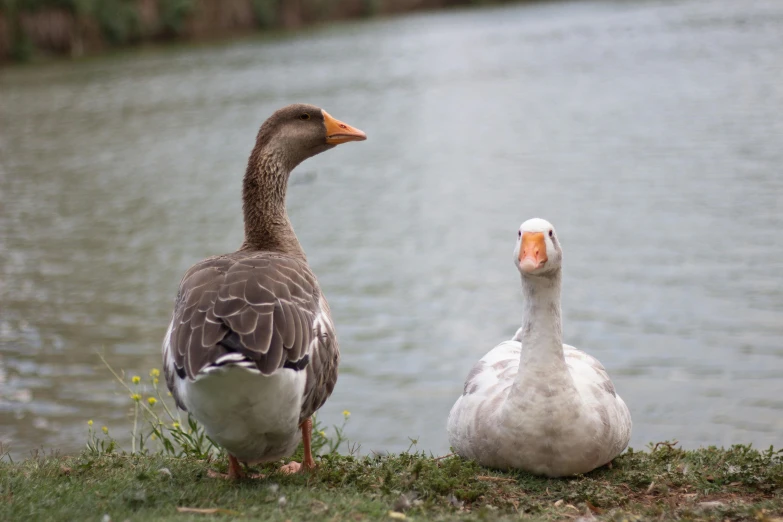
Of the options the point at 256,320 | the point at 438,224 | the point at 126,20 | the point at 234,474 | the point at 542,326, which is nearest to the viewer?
the point at 256,320

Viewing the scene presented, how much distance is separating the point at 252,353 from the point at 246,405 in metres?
0.28

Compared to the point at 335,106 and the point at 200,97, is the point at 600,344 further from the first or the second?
the point at 200,97

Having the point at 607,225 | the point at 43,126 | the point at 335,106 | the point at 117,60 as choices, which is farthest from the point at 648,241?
the point at 117,60

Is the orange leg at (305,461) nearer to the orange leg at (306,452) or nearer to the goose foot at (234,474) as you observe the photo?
the orange leg at (306,452)

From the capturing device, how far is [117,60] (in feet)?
179

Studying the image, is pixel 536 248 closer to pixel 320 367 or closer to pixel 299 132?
pixel 320 367

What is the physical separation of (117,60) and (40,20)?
774cm

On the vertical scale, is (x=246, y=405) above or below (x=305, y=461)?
above

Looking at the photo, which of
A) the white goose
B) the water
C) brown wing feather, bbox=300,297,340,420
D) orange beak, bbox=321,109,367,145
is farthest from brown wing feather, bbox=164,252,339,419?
the water

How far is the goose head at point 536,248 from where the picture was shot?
17.8ft

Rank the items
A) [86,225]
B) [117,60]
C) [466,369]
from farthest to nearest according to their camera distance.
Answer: [117,60]
[86,225]
[466,369]

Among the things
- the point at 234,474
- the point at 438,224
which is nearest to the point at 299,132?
the point at 234,474

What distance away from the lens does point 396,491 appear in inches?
193

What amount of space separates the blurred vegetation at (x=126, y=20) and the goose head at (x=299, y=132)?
54.3 m
